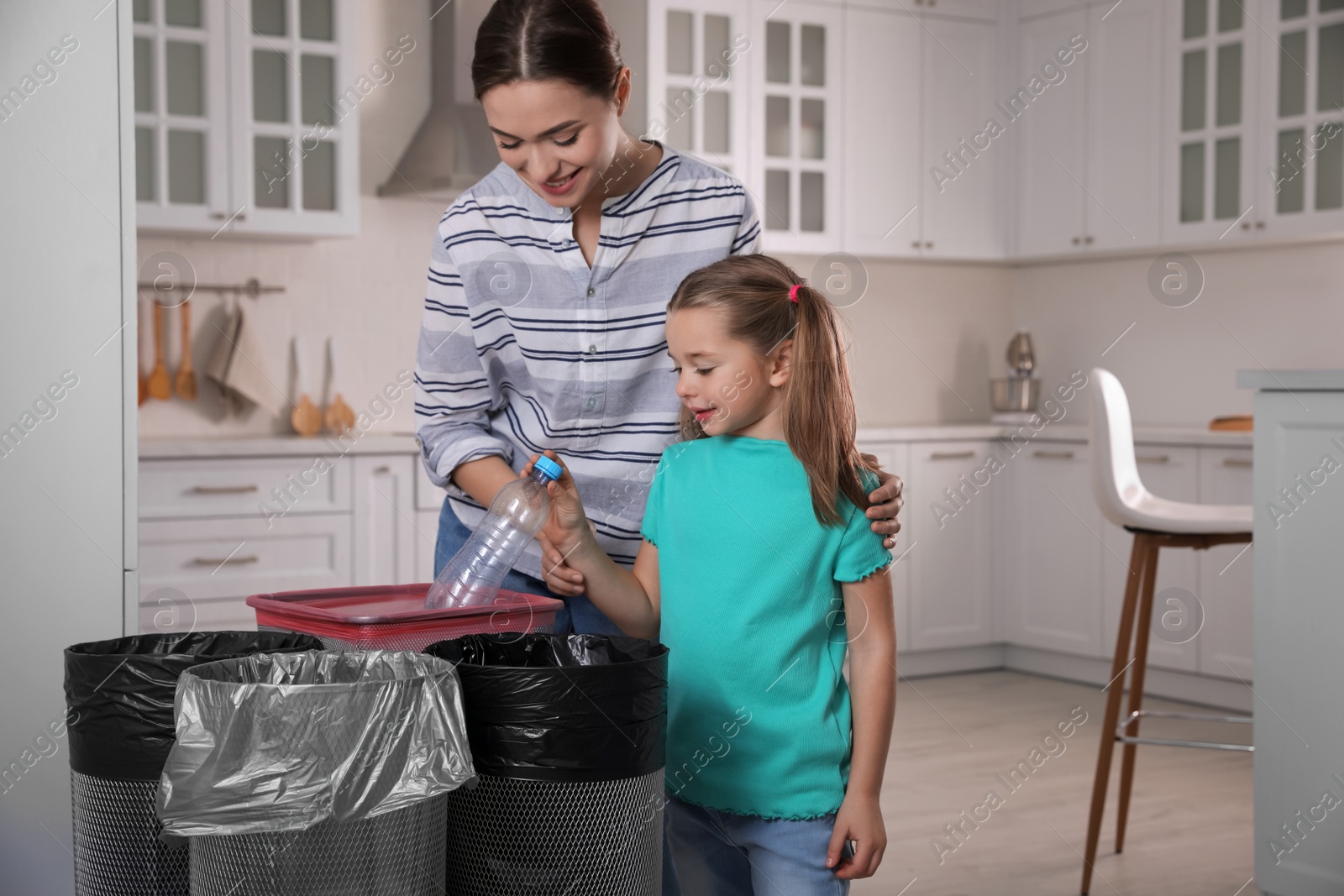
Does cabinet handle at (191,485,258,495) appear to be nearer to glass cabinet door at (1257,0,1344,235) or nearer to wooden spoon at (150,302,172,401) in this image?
wooden spoon at (150,302,172,401)

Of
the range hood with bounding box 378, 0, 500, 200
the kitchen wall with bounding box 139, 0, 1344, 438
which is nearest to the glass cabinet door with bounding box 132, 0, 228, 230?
the kitchen wall with bounding box 139, 0, 1344, 438

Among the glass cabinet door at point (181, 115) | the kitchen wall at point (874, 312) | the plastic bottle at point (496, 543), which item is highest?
the glass cabinet door at point (181, 115)

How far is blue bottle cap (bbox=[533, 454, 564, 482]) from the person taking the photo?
1240 mm

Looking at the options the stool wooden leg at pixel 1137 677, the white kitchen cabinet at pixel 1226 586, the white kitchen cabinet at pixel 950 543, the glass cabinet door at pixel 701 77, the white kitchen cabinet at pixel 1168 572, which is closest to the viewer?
the stool wooden leg at pixel 1137 677

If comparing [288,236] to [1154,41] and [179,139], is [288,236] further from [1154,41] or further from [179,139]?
[1154,41]

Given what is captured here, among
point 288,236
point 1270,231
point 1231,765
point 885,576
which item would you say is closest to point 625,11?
point 288,236

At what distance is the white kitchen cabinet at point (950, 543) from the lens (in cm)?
440

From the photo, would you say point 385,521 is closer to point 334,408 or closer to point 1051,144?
point 334,408

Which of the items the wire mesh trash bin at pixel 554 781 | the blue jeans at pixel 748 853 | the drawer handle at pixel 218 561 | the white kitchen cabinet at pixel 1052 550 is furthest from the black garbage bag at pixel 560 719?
the white kitchen cabinet at pixel 1052 550

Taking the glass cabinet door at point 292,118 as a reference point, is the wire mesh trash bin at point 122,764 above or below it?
below

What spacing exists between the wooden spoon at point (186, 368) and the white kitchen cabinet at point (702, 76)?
5.05 feet

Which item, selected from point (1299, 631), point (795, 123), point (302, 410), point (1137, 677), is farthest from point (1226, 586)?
point (302, 410)

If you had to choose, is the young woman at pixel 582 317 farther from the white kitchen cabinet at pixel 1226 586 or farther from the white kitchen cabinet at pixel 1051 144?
the white kitchen cabinet at pixel 1051 144

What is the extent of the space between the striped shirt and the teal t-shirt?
0.74 feet
